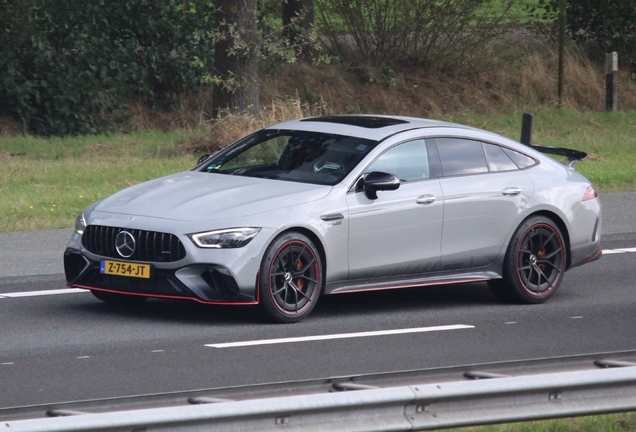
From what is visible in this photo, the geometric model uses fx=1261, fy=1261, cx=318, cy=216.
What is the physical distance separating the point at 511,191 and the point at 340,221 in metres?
1.76

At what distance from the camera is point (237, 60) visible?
21125mm

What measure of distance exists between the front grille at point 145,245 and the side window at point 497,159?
2.98 metres

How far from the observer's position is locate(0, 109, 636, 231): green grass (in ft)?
49.7

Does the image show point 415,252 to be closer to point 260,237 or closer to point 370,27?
point 260,237

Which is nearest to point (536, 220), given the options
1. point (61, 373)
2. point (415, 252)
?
point (415, 252)

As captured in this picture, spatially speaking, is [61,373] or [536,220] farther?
[536,220]

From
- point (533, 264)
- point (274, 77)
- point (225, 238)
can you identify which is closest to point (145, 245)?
point (225, 238)

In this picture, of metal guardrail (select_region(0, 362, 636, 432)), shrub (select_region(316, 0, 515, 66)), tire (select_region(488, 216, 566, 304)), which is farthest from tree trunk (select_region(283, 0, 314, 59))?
metal guardrail (select_region(0, 362, 636, 432))

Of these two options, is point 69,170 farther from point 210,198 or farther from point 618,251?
point 210,198

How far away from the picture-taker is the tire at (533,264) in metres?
10.2

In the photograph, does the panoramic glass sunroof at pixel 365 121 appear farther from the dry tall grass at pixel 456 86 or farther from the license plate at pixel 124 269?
the dry tall grass at pixel 456 86

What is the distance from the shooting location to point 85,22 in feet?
79.2

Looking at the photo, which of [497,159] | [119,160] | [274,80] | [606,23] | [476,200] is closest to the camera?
[476,200]

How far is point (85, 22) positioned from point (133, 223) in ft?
52.6
